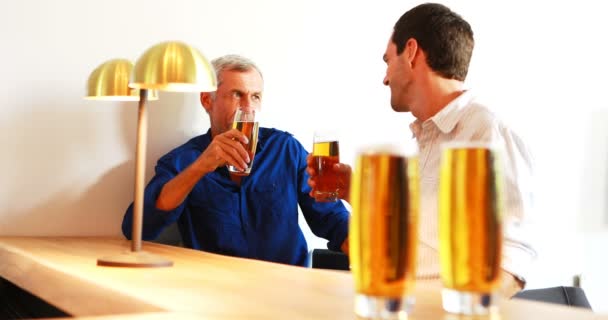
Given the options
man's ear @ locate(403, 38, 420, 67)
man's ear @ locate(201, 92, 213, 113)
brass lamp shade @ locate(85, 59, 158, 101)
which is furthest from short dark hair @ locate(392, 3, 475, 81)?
brass lamp shade @ locate(85, 59, 158, 101)

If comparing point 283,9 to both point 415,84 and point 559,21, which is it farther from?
point 559,21

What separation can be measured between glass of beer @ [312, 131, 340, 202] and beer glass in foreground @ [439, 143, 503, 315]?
1381 millimetres

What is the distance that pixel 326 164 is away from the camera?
7.59 feet

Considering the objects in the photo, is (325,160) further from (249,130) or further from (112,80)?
(112,80)

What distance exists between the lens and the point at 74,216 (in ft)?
8.85

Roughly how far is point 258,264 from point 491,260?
3.32ft

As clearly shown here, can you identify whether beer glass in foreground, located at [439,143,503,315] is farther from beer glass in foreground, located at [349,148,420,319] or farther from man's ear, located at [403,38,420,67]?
man's ear, located at [403,38,420,67]

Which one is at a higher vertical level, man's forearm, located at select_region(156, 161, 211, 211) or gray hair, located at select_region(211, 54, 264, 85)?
gray hair, located at select_region(211, 54, 264, 85)

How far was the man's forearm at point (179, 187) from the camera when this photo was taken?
244 centimetres

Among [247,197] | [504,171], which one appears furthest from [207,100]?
[504,171]

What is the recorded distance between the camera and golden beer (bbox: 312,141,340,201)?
230 centimetres

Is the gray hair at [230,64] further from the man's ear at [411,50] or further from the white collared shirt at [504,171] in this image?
the white collared shirt at [504,171]

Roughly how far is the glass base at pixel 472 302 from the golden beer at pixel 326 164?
1.35 m

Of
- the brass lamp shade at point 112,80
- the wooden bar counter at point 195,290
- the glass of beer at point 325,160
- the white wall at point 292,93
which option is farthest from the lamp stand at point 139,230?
the white wall at point 292,93
